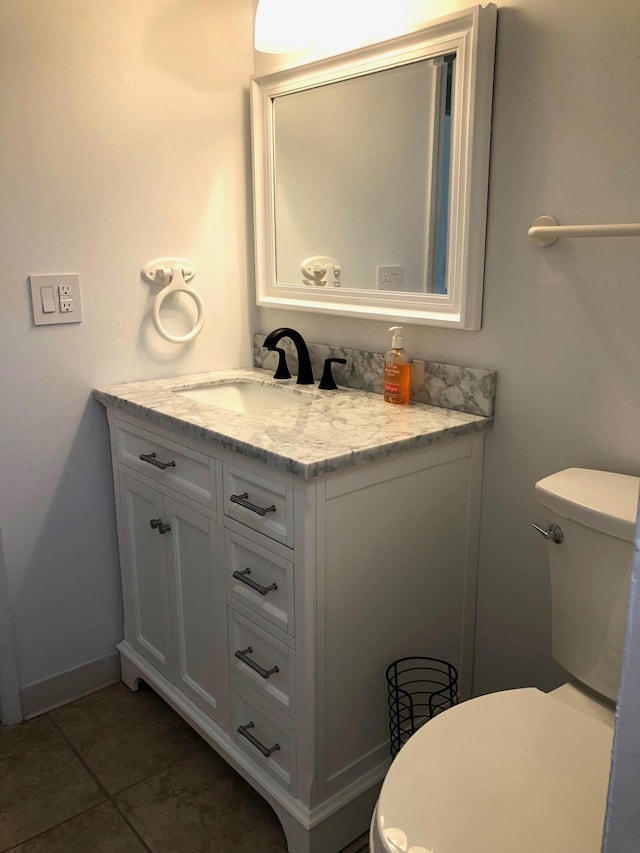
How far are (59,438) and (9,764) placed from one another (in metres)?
0.82

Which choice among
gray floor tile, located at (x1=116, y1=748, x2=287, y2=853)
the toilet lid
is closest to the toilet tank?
the toilet lid

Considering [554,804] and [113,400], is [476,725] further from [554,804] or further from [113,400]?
[113,400]

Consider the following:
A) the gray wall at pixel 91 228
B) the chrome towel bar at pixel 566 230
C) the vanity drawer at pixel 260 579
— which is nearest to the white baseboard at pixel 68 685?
the gray wall at pixel 91 228

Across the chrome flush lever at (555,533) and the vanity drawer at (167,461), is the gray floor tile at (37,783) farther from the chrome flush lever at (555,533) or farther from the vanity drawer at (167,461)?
the chrome flush lever at (555,533)

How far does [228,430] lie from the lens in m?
1.44

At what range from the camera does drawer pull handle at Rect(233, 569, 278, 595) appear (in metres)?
1.38

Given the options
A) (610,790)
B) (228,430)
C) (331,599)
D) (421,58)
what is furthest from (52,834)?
(421,58)

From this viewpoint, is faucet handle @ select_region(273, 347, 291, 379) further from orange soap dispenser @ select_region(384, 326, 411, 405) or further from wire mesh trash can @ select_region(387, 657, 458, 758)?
wire mesh trash can @ select_region(387, 657, 458, 758)

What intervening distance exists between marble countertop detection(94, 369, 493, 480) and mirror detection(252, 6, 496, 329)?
0.23m

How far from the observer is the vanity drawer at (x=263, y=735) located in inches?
56.6

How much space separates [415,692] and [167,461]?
79cm

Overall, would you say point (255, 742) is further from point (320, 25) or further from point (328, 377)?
point (320, 25)

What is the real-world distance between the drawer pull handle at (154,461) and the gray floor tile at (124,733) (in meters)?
0.72

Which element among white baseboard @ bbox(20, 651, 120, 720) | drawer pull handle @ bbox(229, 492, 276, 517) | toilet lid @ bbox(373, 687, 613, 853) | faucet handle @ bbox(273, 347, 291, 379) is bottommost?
white baseboard @ bbox(20, 651, 120, 720)
